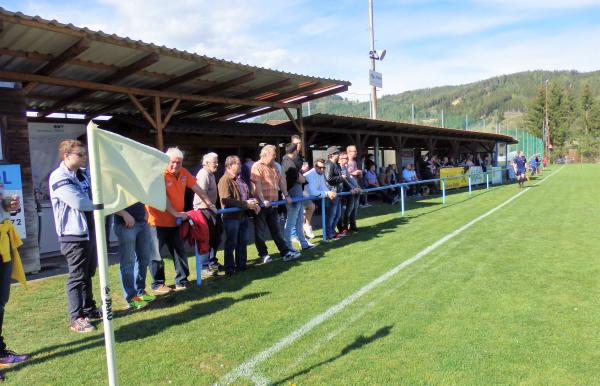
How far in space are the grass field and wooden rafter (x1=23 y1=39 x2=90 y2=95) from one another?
3.52m

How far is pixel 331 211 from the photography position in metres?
8.89

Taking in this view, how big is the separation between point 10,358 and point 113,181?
2.12 meters

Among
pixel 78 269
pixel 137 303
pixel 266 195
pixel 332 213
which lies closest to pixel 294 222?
pixel 266 195

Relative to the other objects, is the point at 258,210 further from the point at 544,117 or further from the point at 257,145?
the point at 544,117

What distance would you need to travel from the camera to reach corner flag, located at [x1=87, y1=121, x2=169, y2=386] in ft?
8.61

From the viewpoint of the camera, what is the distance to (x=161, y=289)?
18.5ft

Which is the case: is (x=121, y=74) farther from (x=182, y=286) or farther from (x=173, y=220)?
(x=182, y=286)

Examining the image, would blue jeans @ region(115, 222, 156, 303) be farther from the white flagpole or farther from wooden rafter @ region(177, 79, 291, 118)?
wooden rafter @ region(177, 79, 291, 118)

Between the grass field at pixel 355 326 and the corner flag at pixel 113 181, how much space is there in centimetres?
93

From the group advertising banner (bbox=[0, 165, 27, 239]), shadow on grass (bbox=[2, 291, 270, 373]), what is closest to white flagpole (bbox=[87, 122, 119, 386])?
shadow on grass (bbox=[2, 291, 270, 373])

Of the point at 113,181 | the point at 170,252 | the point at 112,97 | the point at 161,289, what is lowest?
the point at 161,289

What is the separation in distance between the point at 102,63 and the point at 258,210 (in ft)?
14.6

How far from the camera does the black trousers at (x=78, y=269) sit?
14.3 feet

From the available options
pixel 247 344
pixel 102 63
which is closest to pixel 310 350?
pixel 247 344
